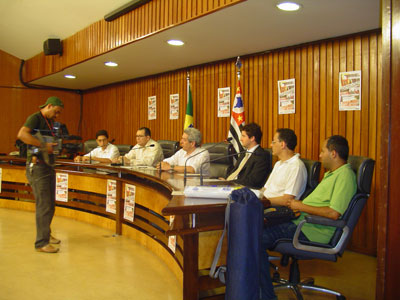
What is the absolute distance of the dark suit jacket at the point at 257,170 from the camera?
11.1 ft

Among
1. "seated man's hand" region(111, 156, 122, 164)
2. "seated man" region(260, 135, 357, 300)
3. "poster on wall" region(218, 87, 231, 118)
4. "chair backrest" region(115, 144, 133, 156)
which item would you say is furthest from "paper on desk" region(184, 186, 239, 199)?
"chair backrest" region(115, 144, 133, 156)

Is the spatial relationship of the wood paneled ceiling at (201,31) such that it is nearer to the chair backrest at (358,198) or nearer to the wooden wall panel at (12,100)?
the wooden wall panel at (12,100)

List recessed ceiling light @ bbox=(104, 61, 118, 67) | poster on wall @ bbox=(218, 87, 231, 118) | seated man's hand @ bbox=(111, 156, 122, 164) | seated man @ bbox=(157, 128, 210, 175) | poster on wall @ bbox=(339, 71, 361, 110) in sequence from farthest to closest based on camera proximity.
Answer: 1. recessed ceiling light @ bbox=(104, 61, 118, 67)
2. poster on wall @ bbox=(218, 87, 231, 118)
3. seated man's hand @ bbox=(111, 156, 122, 164)
4. seated man @ bbox=(157, 128, 210, 175)
5. poster on wall @ bbox=(339, 71, 361, 110)

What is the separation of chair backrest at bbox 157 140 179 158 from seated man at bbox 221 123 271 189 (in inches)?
59.9

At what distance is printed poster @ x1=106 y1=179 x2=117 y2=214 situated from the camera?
174 inches

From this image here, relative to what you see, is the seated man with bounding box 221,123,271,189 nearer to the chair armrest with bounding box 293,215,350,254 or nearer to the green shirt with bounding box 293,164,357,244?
the green shirt with bounding box 293,164,357,244

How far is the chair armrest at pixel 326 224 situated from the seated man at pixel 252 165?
1.10m

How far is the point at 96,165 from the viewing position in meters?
4.52

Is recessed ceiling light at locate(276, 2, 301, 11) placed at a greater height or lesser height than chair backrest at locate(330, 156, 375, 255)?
greater

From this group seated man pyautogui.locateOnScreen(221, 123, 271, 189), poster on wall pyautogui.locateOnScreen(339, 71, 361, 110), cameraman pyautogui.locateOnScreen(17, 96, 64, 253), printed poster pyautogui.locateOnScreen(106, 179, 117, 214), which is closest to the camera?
seated man pyautogui.locateOnScreen(221, 123, 271, 189)

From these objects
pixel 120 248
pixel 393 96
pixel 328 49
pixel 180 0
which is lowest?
pixel 120 248

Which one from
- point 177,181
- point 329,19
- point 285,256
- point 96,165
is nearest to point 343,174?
point 285,256

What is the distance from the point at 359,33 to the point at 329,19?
1.87 feet

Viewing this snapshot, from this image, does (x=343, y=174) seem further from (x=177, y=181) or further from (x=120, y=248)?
(x=120, y=248)
